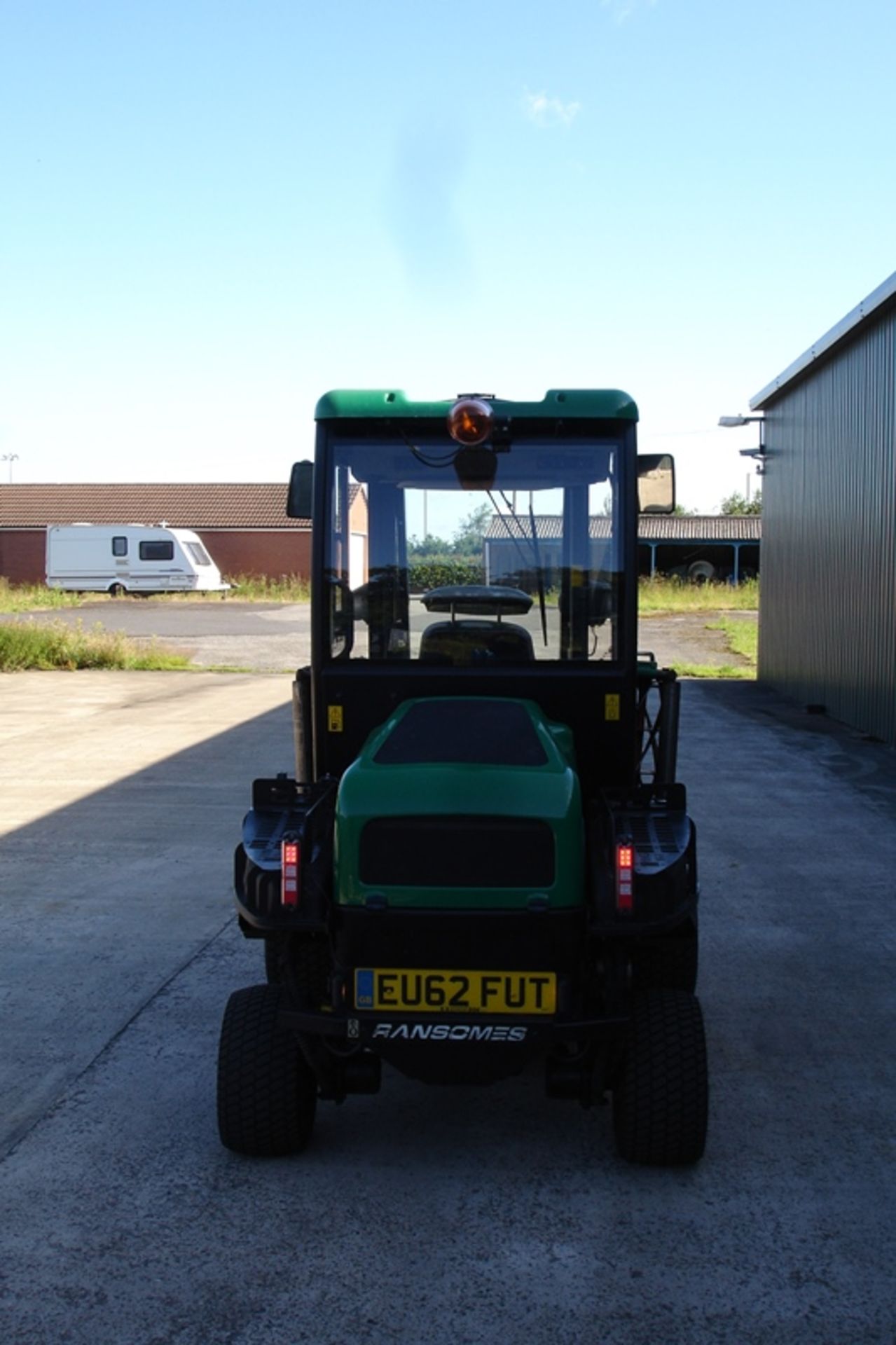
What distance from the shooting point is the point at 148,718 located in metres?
16.4

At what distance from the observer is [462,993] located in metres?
4.18

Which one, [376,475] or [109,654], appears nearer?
[376,475]

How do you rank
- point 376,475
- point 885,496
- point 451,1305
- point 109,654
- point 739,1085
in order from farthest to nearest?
point 109,654 → point 885,496 → point 376,475 → point 739,1085 → point 451,1305

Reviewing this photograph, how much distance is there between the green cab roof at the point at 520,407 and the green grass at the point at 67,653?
60.1ft

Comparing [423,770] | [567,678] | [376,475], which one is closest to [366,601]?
[376,475]

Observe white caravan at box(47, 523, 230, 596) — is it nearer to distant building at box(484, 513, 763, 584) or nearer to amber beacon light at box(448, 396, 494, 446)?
distant building at box(484, 513, 763, 584)

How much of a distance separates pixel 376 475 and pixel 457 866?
75.7 inches

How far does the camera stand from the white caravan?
140 ft

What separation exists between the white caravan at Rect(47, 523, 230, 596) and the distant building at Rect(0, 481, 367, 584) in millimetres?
6207

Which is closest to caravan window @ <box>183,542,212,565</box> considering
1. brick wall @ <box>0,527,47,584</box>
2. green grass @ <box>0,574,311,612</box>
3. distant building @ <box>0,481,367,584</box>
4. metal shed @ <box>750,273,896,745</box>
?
green grass @ <box>0,574,311,612</box>

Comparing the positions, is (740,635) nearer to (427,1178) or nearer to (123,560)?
(123,560)

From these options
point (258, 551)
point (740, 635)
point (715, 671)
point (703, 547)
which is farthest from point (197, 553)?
point (715, 671)

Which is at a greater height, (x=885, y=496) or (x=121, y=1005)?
(x=885, y=496)

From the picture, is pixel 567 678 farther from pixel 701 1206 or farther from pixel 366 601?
pixel 701 1206
